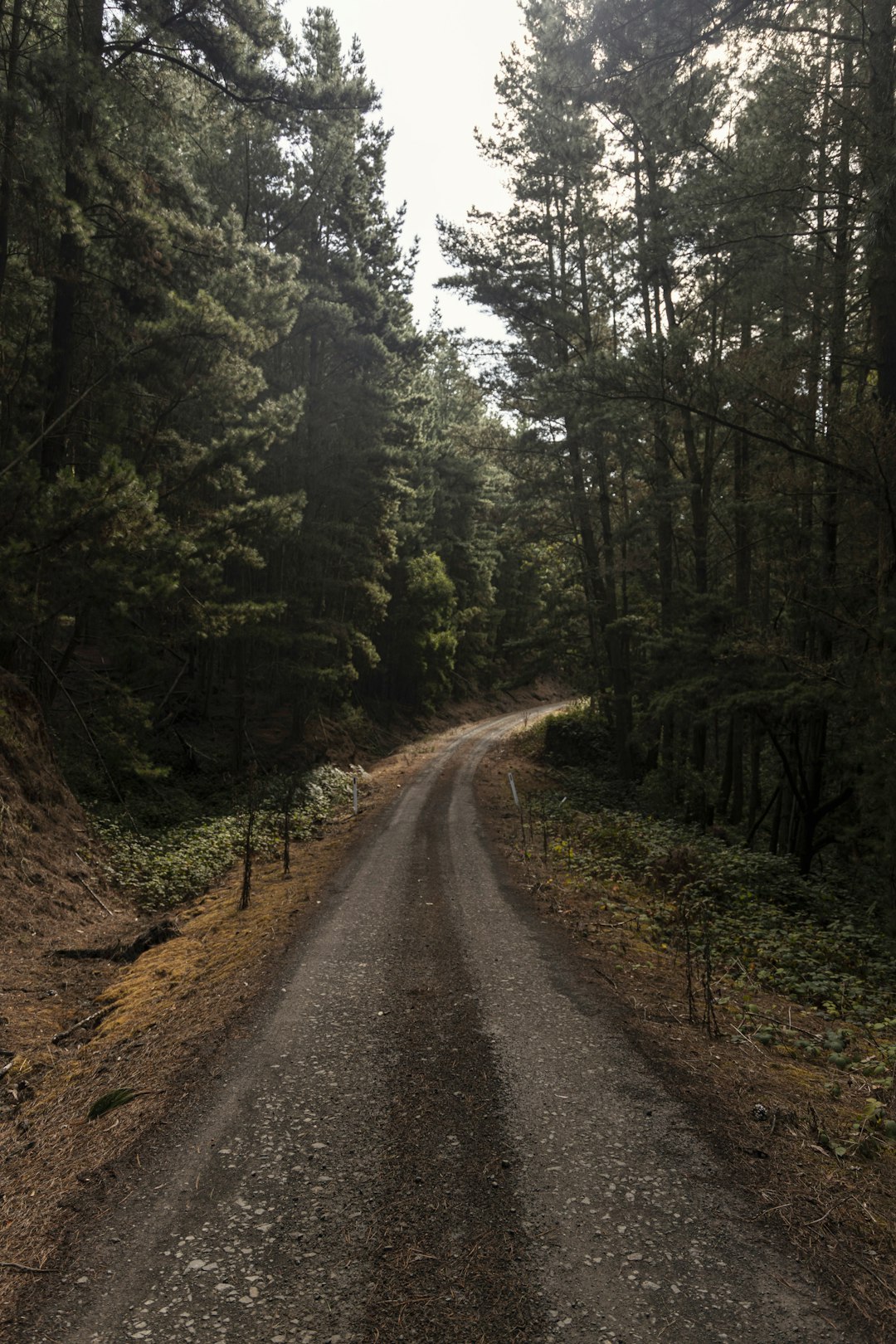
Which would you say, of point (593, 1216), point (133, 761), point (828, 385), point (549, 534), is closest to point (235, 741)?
point (133, 761)

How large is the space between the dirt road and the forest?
593 centimetres

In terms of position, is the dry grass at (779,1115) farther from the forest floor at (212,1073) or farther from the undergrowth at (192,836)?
the undergrowth at (192,836)

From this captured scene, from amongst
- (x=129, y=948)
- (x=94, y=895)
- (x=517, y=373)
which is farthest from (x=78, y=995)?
(x=517, y=373)

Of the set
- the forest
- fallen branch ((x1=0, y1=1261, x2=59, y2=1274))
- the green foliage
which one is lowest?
the green foliage

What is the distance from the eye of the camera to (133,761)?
14094 millimetres

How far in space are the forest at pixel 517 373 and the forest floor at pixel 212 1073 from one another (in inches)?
162

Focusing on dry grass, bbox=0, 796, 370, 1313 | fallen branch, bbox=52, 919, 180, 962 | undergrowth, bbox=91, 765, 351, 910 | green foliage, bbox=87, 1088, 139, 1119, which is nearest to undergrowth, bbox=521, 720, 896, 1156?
dry grass, bbox=0, 796, 370, 1313

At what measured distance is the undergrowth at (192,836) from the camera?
13.0 m

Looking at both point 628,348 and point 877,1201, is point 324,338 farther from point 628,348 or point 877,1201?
point 877,1201

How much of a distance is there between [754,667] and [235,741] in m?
15.2

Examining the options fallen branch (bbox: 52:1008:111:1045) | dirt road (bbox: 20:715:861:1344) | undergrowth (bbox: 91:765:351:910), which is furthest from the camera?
undergrowth (bbox: 91:765:351:910)

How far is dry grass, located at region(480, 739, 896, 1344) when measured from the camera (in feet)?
11.7

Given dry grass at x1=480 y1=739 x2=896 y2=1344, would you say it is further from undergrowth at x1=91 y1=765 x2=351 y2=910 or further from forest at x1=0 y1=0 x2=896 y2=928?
undergrowth at x1=91 y1=765 x2=351 y2=910

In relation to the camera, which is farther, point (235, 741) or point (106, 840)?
point (235, 741)
